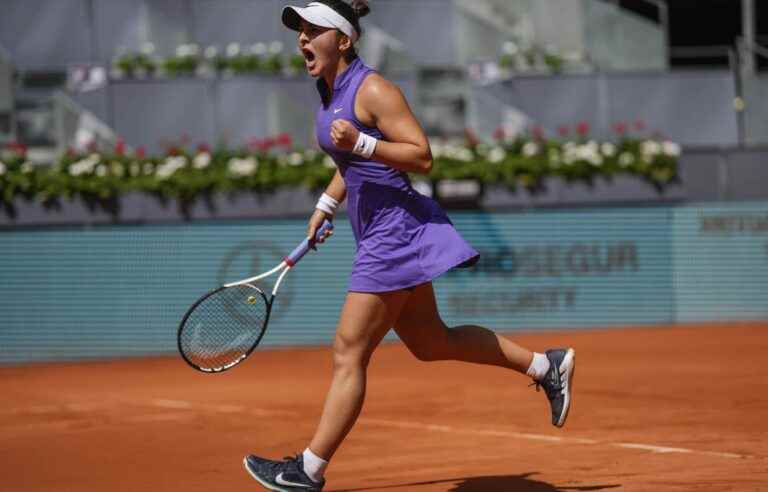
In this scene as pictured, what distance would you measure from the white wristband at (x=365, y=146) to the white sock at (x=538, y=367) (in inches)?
51.5

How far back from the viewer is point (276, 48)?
15258mm

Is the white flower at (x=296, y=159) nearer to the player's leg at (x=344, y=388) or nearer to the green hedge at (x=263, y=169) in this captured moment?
the green hedge at (x=263, y=169)

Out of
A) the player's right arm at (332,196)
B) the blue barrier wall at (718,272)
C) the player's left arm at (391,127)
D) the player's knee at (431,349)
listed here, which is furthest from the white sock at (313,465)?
the blue barrier wall at (718,272)

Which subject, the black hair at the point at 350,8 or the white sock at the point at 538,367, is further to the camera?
the white sock at the point at 538,367

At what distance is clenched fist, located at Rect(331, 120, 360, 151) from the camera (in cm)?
462

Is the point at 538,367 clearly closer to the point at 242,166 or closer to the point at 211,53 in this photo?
the point at 242,166

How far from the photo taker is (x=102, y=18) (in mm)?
15172

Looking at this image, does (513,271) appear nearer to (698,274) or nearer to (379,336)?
(698,274)

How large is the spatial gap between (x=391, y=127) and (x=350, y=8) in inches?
20.2

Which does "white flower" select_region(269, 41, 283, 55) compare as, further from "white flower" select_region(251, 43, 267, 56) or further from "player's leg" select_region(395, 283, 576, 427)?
"player's leg" select_region(395, 283, 576, 427)

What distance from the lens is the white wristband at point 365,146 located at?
4691 millimetres

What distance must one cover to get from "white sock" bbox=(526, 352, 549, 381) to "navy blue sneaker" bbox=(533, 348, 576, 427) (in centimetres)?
2

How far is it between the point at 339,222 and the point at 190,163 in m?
1.64

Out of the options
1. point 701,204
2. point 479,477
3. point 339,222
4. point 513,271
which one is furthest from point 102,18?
point 479,477
